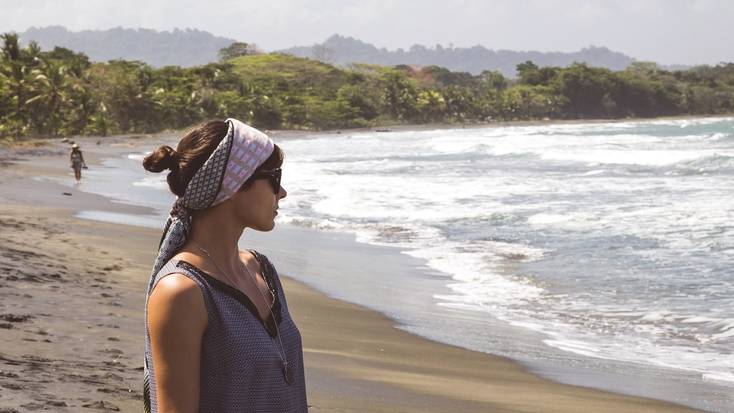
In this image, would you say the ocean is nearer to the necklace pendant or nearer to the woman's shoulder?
the woman's shoulder

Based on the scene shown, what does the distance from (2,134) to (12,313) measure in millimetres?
46896

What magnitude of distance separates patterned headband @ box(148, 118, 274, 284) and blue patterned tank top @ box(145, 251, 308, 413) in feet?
0.35

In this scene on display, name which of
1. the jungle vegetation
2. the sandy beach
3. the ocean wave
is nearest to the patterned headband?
the sandy beach

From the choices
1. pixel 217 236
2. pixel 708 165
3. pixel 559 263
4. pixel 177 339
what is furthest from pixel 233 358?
pixel 708 165

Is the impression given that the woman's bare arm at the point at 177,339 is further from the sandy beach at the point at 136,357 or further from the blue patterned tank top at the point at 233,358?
the sandy beach at the point at 136,357

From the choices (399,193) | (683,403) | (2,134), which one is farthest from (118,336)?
(2,134)

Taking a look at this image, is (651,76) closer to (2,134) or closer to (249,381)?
(2,134)

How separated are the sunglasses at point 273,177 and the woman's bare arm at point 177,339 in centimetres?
30

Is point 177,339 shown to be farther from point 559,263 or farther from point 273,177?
point 559,263

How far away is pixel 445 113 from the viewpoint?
13225 cm

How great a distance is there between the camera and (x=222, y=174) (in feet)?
6.94

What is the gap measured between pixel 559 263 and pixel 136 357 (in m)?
7.96

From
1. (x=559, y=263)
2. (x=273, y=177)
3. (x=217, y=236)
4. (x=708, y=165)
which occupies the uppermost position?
(x=273, y=177)

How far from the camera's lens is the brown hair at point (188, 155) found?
7.00 feet
